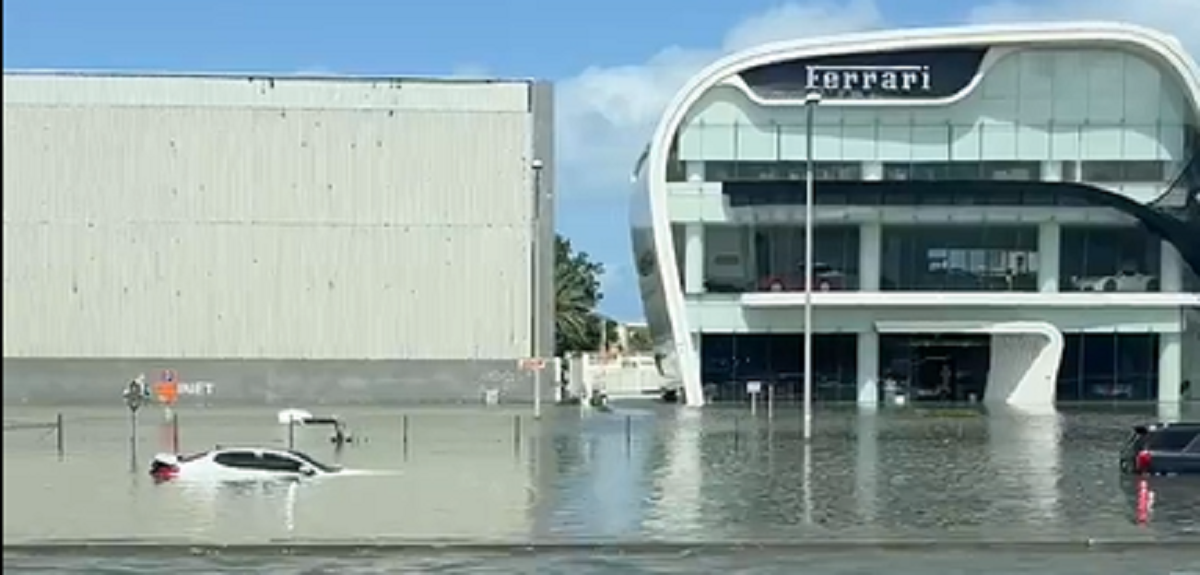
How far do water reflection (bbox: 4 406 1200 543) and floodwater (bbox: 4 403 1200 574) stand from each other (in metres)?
0.06

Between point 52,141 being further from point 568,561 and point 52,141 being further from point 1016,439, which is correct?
point 568,561

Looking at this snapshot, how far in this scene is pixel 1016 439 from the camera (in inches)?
1770

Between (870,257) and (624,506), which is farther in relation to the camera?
(870,257)

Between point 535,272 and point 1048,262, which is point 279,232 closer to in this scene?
point 535,272

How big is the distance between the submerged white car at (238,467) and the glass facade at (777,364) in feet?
153

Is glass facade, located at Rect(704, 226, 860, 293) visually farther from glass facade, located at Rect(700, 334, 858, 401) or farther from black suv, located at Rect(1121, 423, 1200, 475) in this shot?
black suv, located at Rect(1121, 423, 1200, 475)

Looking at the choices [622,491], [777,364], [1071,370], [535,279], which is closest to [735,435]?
[622,491]

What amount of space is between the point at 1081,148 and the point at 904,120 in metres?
8.04

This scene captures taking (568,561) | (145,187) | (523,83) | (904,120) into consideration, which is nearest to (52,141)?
(145,187)

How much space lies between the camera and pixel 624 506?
945 inches

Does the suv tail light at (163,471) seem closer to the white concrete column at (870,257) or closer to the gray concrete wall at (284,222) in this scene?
the gray concrete wall at (284,222)

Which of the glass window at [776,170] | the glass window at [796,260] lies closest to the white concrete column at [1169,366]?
the glass window at [796,260]

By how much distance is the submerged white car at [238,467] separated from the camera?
2911 centimetres

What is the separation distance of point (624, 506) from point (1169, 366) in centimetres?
5751
